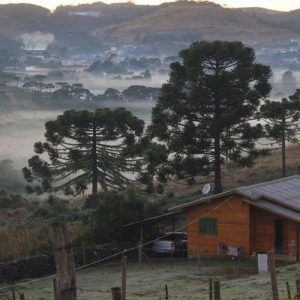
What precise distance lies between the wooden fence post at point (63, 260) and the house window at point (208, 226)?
56.0 feet

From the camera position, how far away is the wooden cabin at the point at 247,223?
25094 millimetres

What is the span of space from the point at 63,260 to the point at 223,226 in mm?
17061

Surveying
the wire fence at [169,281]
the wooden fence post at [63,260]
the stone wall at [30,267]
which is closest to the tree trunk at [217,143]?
the wire fence at [169,281]

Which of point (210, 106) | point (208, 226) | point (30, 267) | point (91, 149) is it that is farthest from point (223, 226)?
point (91, 149)

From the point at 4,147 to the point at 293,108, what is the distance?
334ft

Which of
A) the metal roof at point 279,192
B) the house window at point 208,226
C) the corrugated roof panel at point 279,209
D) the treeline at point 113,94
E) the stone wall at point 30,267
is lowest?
the stone wall at point 30,267

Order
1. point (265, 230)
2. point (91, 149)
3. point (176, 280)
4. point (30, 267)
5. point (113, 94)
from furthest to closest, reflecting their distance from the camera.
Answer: point (113, 94) < point (91, 149) < point (265, 230) < point (30, 267) < point (176, 280)

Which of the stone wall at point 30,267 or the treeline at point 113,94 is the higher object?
the treeline at point 113,94

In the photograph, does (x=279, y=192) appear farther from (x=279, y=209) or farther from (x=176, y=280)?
(x=176, y=280)

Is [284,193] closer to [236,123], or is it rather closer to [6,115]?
[236,123]

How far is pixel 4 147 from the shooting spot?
459ft

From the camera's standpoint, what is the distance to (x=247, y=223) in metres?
25.5

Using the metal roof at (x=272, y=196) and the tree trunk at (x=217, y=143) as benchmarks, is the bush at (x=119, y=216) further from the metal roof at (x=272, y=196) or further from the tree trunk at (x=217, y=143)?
the tree trunk at (x=217, y=143)

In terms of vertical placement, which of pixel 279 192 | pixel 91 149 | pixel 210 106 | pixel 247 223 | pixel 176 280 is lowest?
pixel 176 280
